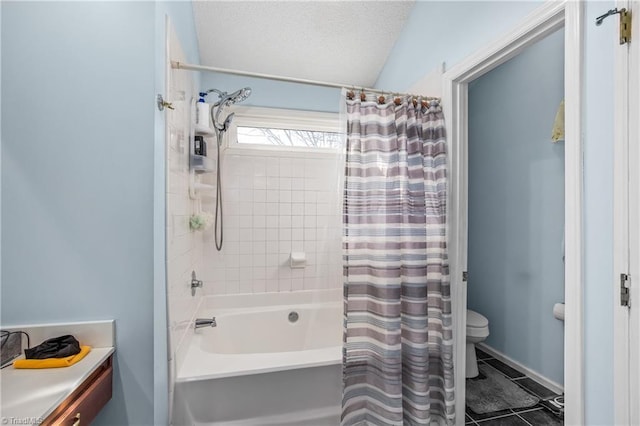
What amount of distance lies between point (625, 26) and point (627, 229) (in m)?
0.64

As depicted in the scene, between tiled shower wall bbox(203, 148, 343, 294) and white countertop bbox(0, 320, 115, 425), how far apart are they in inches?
47.6

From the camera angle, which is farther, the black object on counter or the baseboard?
the baseboard

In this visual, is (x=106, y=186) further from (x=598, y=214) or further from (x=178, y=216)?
Result: (x=598, y=214)

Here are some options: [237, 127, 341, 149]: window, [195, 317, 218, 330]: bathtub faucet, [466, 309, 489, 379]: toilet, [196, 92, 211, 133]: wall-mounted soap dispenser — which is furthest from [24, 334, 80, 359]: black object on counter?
[466, 309, 489, 379]: toilet

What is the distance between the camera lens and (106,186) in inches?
50.2

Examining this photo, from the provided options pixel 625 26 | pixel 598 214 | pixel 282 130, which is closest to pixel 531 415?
pixel 598 214

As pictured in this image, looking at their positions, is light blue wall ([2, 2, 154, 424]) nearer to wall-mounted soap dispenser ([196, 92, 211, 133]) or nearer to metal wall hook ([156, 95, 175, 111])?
metal wall hook ([156, 95, 175, 111])

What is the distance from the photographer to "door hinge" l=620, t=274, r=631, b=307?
0.96 meters

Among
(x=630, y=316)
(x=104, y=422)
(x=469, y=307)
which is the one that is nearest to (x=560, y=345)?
(x=469, y=307)

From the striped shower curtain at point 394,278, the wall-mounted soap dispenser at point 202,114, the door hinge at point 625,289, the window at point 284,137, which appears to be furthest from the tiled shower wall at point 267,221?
the door hinge at point 625,289

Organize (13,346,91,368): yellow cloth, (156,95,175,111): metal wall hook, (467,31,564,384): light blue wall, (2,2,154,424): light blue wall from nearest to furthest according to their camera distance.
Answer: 1. (13,346,91,368): yellow cloth
2. (2,2,154,424): light blue wall
3. (156,95,175,111): metal wall hook
4. (467,31,564,384): light blue wall

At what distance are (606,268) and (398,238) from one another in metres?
0.85

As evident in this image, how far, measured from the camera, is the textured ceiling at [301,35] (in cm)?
217

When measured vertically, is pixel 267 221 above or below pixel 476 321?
above
